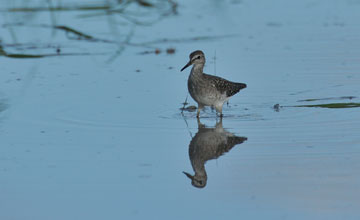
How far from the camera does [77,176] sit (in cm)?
653

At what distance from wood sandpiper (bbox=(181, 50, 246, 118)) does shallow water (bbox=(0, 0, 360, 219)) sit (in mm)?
258

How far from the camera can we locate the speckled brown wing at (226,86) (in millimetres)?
9555

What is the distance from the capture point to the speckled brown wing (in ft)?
31.3

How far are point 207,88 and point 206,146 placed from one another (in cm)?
196

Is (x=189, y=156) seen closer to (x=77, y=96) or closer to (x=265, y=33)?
(x=77, y=96)

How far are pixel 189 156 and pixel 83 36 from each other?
20.2 ft

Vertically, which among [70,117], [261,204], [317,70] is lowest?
[261,204]

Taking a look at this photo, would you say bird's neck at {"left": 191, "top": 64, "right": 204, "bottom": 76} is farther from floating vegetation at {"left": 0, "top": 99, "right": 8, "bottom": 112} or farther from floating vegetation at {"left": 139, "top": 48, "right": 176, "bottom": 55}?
floating vegetation at {"left": 139, "top": 48, "right": 176, "bottom": 55}

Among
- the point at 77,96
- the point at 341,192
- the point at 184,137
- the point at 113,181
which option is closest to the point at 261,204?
the point at 341,192

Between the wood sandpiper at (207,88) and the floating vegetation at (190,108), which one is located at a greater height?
the wood sandpiper at (207,88)

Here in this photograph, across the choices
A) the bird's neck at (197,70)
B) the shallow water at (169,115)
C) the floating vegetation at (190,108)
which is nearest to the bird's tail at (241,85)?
the shallow water at (169,115)

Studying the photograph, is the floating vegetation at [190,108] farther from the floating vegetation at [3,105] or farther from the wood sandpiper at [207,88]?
the floating vegetation at [3,105]

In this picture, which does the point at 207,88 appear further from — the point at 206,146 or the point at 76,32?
the point at 76,32

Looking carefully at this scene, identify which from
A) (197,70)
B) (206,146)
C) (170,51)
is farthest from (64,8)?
(206,146)
